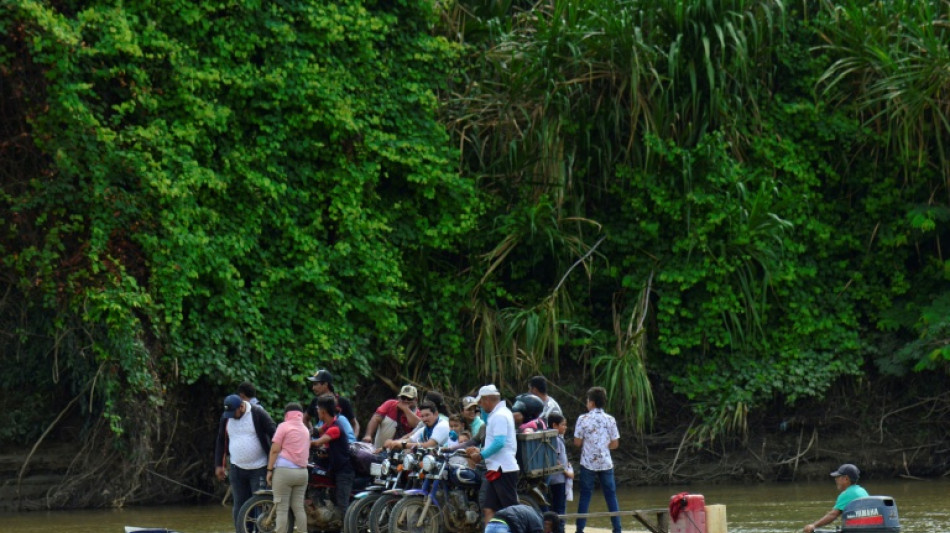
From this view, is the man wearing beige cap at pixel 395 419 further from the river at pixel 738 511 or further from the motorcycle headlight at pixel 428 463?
the river at pixel 738 511

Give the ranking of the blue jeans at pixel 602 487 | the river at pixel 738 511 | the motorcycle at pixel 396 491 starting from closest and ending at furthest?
the motorcycle at pixel 396 491, the blue jeans at pixel 602 487, the river at pixel 738 511

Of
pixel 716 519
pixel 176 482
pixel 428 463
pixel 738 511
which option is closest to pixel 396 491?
pixel 428 463

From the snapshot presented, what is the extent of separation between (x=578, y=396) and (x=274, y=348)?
514 cm

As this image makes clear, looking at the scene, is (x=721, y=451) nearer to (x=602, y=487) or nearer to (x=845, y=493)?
(x=602, y=487)

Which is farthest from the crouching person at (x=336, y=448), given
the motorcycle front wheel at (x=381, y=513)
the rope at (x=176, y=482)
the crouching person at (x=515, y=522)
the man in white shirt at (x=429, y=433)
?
the rope at (x=176, y=482)

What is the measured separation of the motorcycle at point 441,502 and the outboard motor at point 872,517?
3.44 meters

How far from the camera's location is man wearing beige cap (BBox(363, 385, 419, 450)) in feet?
47.9

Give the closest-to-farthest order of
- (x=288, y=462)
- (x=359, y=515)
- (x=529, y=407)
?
(x=288, y=462)
(x=529, y=407)
(x=359, y=515)

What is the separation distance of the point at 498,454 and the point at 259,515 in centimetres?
282

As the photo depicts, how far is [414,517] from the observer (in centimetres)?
1288

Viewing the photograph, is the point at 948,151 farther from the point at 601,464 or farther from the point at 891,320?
the point at 601,464

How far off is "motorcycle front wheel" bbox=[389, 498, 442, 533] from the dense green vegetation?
22.3 feet

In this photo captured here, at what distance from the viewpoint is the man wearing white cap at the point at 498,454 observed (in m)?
12.1

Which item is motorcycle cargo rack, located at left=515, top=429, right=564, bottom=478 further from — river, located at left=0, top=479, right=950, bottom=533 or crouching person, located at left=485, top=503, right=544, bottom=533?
river, located at left=0, top=479, right=950, bottom=533
